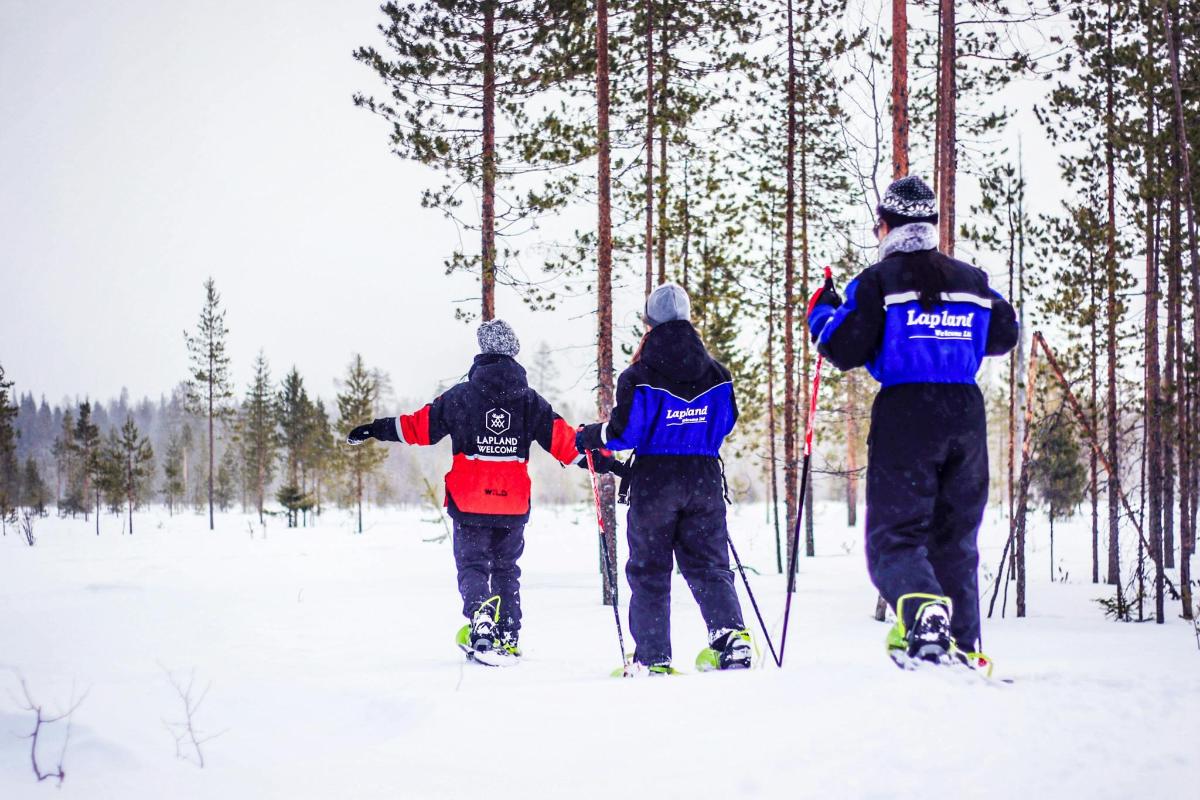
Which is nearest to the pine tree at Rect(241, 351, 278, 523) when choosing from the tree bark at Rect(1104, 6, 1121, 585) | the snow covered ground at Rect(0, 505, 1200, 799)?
the tree bark at Rect(1104, 6, 1121, 585)

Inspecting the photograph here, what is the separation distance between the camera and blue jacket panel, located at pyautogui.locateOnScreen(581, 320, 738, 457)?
4.48 m

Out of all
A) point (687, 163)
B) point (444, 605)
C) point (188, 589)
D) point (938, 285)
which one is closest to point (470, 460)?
point (938, 285)

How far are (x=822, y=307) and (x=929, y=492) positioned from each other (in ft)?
3.03

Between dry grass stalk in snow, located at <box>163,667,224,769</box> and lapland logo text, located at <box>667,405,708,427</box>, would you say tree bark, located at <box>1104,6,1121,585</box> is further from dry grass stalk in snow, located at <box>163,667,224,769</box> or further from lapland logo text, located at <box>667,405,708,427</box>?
dry grass stalk in snow, located at <box>163,667,224,769</box>

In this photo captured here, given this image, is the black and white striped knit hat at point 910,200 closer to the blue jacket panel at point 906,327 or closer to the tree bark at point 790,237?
the blue jacket panel at point 906,327

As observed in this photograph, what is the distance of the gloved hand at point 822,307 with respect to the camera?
3473mm

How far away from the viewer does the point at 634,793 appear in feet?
7.54

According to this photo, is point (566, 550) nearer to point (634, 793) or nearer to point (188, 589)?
point (188, 589)

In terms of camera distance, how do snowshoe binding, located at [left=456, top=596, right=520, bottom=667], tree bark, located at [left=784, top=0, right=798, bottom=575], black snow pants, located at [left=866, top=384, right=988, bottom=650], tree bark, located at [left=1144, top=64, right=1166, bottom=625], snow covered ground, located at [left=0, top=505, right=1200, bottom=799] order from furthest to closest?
1. tree bark, located at [left=784, top=0, right=798, bottom=575]
2. tree bark, located at [left=1144, top=64, right=1166, bottom=625]
3. snowshoe binding, located at [left=456, top=596, right=520, bottom=667]
4. black snow pants, located at [left=866, top=384, right=988, bottom=650]
5. snow covered ground, located at [left=0, top=505, right=1200, bottom=799]

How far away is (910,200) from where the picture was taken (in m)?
3.60

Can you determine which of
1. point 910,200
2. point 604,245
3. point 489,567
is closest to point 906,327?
point 910,200

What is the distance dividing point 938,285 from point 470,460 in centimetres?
364

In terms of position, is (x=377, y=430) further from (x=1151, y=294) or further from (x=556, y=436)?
(x=1151, y=294)

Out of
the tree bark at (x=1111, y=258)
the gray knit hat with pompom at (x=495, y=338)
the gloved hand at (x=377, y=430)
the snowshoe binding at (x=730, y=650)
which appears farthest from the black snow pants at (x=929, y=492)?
the tree bark at (x=1111, y=258)
